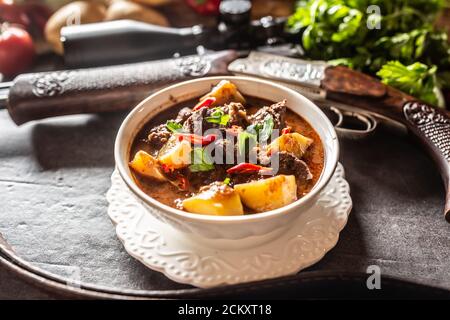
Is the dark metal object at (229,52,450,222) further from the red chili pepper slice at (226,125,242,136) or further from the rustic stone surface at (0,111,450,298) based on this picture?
the red chili pepper slice at (226,125,242,136)

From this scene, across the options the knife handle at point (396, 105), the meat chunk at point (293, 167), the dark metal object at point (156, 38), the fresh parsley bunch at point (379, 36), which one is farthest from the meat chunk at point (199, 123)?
the dark metal object at point (156, 38)

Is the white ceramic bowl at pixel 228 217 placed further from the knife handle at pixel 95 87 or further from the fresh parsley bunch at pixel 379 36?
the fresh parsley bunch at pixel 379 36

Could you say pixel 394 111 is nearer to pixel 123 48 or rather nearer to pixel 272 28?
pixel 272 28

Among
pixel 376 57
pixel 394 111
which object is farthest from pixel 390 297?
pixel 376 57

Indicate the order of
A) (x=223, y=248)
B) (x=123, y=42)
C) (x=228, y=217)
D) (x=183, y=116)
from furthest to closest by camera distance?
(x=123, y=42)
(x=183, y=116)
(x=223, y=248)
(x=228, y=217)

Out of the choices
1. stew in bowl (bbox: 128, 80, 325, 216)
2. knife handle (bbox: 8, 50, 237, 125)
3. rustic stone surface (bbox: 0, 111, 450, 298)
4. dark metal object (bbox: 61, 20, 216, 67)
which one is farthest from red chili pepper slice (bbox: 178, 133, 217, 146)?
dark metal object (bbox: 61, 20, 216, 67)

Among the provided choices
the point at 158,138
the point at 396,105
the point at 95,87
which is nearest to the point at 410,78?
the point at 396,105

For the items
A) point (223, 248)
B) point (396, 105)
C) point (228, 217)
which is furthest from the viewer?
point (396, 105)

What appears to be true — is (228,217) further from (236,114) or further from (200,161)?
(236,114)
